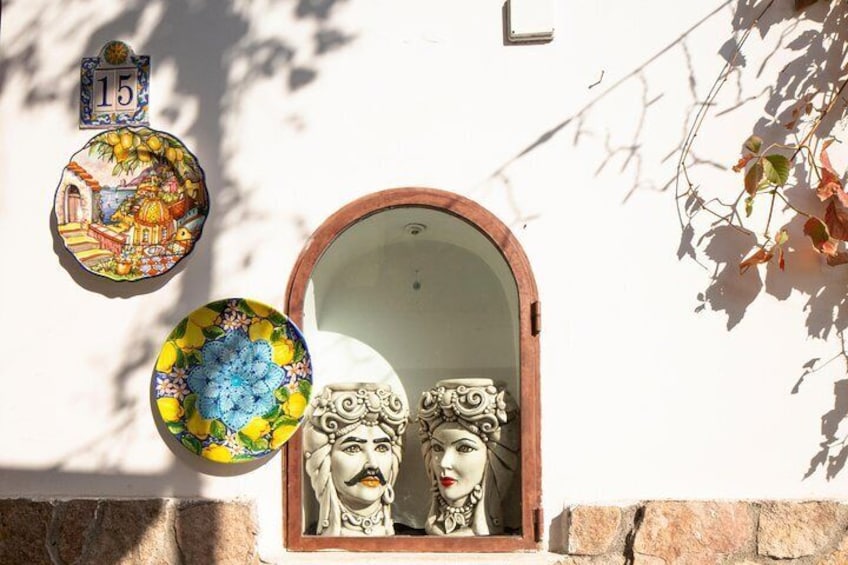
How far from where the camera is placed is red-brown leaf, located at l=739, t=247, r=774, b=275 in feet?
10.0

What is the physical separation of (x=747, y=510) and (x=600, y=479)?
0.38 metres

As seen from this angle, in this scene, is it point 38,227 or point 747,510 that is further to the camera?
point 38,227

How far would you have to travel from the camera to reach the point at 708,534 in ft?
9.89

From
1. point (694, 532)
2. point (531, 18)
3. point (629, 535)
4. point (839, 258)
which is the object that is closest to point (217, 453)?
point (629, 535)

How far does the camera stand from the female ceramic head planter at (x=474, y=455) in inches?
126

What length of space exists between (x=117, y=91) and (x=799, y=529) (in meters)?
2.18

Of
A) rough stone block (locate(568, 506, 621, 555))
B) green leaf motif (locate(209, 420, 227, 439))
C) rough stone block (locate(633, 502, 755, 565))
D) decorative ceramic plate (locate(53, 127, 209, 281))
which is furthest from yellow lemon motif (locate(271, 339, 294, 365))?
rough stone block (locate(633, 502, 755, 565))

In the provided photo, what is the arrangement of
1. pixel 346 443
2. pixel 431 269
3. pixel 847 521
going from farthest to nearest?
1. pixel 431 269
2. pixel 346 443
3. pixel 847 521

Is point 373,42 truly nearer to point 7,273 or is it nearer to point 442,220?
point 442,220

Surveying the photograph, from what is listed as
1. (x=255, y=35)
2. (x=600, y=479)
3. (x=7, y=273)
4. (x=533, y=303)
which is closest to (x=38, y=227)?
(x=7, y=273)

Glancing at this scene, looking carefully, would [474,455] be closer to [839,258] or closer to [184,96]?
[839,258]

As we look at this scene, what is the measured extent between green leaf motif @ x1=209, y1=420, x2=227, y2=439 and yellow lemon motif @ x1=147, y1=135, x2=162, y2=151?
2.55 feet

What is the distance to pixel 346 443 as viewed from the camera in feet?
10.7

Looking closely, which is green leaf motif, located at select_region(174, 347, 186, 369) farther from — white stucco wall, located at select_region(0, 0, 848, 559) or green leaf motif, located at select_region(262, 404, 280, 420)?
green leaf motif, located at select_region(262, 404, 280, 420)
